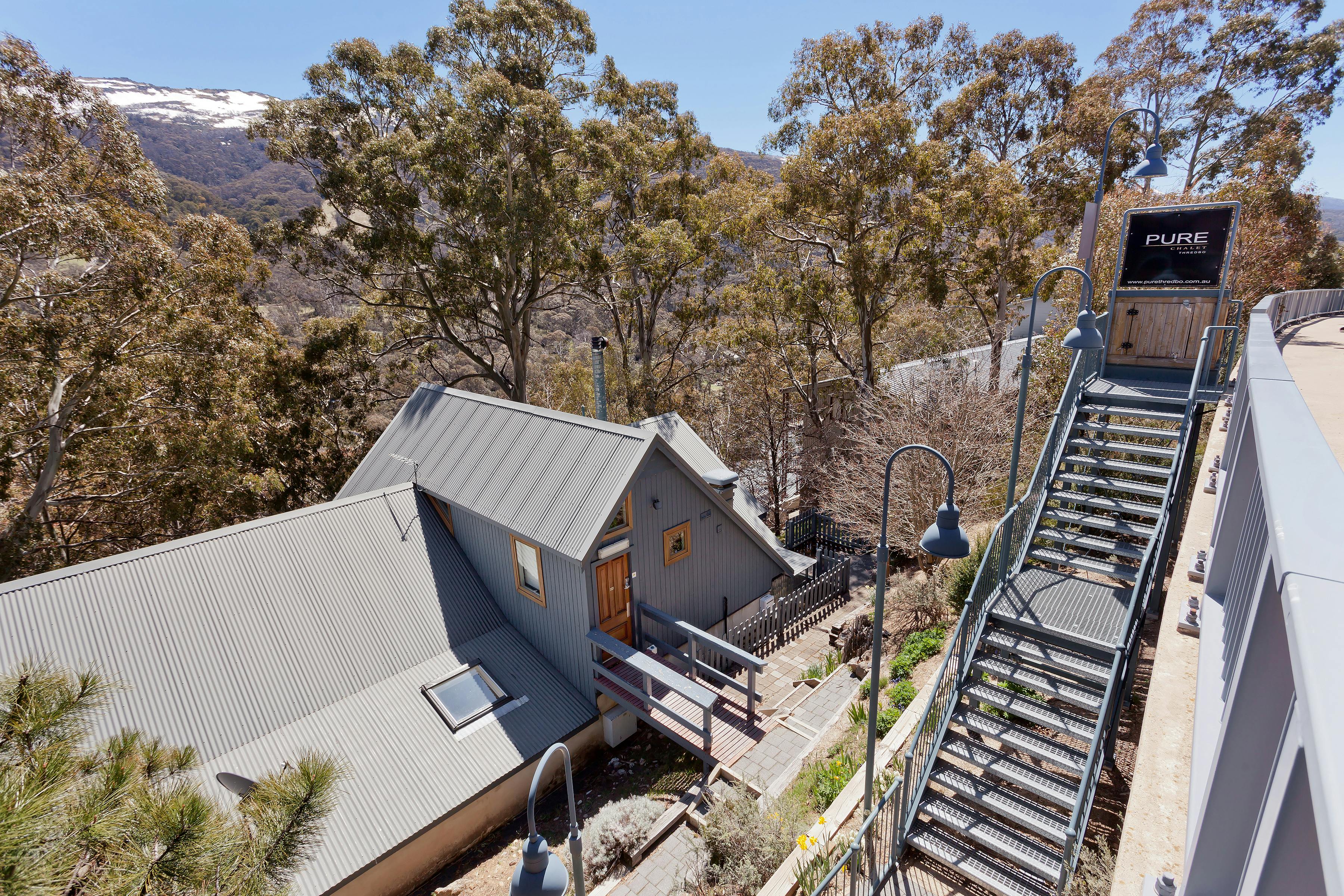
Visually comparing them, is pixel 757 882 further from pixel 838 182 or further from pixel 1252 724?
pixel 838 182

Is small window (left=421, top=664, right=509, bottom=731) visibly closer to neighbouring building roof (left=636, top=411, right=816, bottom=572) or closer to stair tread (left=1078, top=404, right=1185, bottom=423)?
neighbouring building roof (left=636, top=411, right=816, bottom=572)

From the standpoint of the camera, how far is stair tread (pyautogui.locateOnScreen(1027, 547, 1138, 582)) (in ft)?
27.1

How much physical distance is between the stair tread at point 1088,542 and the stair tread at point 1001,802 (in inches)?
138

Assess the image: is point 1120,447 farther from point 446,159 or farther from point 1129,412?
point 446,159

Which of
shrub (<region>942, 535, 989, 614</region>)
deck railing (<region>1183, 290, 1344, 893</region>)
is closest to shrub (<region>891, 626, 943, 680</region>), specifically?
shrub (<region>942, 535, 989, 614</region>)

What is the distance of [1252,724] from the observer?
2.80m

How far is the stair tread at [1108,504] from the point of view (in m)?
8.62

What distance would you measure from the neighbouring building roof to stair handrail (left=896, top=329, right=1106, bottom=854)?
6484mm

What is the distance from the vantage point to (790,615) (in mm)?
14680

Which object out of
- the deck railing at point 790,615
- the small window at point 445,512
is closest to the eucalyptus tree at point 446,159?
the small window at point 445,512

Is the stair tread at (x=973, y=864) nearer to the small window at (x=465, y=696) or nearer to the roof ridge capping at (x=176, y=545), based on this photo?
the small window at (x=465, y=696)

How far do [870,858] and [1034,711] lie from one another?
8.66ft

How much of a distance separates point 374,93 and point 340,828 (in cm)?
2110

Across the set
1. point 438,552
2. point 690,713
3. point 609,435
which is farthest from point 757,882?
point 438,552
